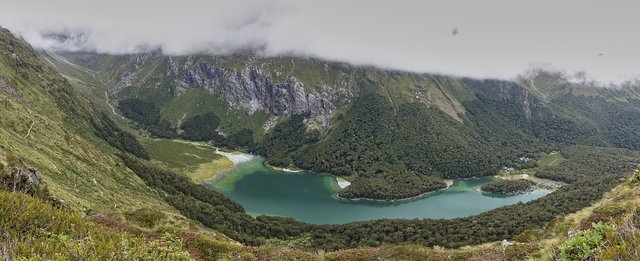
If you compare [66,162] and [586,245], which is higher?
[66,162]

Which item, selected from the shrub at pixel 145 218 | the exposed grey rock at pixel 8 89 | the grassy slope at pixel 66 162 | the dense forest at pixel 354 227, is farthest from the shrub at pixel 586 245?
the exposed grey rock at pixel 8 89

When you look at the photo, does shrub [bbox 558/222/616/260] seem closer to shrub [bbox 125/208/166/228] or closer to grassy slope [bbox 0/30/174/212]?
shrub [bbox 125/208/166/228]

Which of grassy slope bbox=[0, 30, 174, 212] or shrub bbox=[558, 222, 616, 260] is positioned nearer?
shrub bbox=[558, 222, 616, 260]

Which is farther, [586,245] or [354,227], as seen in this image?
[354,227]

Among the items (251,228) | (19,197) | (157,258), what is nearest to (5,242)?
(157,258)

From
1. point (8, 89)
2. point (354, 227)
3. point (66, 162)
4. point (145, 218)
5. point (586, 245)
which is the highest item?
point (8, 89)

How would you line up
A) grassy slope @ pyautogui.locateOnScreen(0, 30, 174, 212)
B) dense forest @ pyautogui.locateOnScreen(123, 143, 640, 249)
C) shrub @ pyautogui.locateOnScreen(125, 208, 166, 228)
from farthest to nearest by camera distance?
dense forest @ pyautogui.locateOnScreen(123, 143, 640, 249) < grassy slope @ pyautogui.locateOnScreen(0, 30, 174, 212) < shrub @ pyautogui.locateOnScreen(125, 208, 166, 228)

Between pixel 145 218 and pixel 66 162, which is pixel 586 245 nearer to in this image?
pixel 145 218

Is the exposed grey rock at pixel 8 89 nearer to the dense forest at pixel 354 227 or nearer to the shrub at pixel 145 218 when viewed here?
the dense forest at pixel 354 227

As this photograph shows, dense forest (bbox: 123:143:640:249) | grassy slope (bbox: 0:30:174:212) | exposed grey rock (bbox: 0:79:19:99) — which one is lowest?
dense forest (bbox: 123:143:640:249)

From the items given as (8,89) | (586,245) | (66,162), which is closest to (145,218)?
(586,245)

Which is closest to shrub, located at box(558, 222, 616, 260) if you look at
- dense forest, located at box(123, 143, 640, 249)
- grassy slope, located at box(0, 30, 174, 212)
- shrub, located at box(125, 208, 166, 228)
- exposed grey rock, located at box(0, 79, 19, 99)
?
shrub, located at box(125, 208, 166, 228)

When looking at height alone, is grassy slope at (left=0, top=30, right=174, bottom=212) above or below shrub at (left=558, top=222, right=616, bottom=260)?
above
